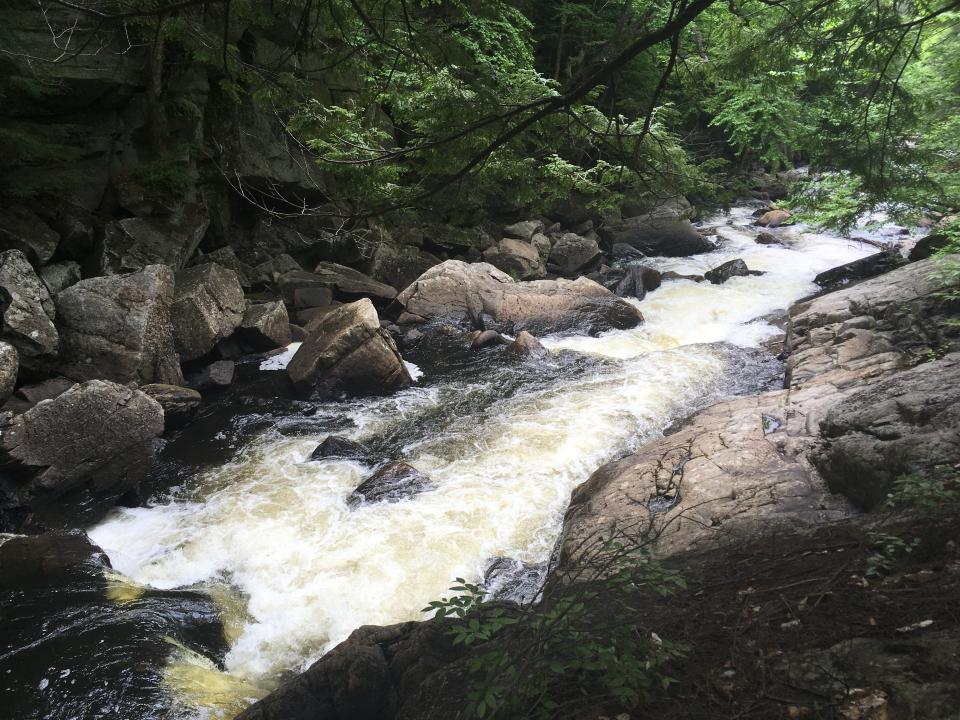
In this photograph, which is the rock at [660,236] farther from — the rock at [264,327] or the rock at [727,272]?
the rock at [264,327]

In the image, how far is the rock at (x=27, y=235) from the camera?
351 inches

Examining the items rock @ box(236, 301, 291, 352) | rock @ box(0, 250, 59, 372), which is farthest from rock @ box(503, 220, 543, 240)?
rock @ box(0, 250, 59, 372)

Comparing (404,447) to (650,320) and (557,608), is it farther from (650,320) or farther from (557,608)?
(650,320)

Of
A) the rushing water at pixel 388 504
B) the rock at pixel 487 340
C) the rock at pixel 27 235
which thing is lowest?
the rushing water at pixel 388 504

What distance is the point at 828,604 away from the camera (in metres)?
2.84

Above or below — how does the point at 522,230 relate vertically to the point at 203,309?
above

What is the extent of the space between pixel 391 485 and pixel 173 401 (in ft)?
12.8

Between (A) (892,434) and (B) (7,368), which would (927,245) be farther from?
(B) (7,368)

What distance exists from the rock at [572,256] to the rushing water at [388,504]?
195 inches

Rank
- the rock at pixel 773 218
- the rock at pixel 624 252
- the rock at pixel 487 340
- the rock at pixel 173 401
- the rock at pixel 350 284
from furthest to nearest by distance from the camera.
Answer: the rock at pixel 773 218, the rock at pixel 624 252, the rock at pixel 350 284, the rock at pixel 487 340, the rock at pixel 173 401

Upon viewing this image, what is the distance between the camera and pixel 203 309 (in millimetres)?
9953

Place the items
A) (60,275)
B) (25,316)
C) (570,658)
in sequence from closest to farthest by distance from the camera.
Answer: (570,658) → (25,316) → (60,275)

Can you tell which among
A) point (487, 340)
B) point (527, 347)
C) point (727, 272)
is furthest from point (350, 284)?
point (727, 272)

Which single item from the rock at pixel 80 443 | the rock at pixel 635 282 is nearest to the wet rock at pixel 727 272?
the rock at pixel 635 282
